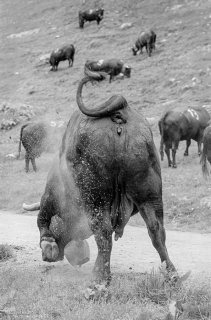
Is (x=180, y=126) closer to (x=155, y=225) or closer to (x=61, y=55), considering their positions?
(x=155, y=225)

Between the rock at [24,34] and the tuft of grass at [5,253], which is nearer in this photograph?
the tuft of grass at [5,253]

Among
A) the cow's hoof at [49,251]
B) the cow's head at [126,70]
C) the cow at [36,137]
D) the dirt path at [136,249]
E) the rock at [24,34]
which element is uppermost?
the cow's hoof at [49,251]

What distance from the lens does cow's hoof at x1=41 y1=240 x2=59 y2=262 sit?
237 inches

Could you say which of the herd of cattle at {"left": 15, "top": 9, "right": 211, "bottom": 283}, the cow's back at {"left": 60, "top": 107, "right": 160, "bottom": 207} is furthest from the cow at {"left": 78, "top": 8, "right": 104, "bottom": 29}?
the cow's back at {"left": 60, "top": 107, "right": 160, "bottom": 207}

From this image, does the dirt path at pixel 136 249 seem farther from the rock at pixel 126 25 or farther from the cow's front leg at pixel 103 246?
the rock at pixel 126 25

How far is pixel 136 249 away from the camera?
7.96 m

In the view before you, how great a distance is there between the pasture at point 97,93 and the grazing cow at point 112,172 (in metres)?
0.51

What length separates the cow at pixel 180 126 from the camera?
16.6 m

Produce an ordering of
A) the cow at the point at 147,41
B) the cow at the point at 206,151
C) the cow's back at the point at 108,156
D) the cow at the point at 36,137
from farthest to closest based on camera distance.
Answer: the cow at the point at 147,41, the cow at the point at 36,137, the cow at the point at 206,151, the cow's back at the point at 108,156

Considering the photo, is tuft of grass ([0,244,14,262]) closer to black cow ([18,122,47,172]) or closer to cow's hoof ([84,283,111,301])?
cow's hoof ([84,283,111,301])

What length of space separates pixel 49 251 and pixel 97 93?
2206cm

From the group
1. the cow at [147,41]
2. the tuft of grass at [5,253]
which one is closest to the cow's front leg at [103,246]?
the tuft of grass at [5,253]

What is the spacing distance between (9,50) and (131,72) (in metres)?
14.1

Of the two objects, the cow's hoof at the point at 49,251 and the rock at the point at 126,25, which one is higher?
the cow's hoof at the point at 49,251
